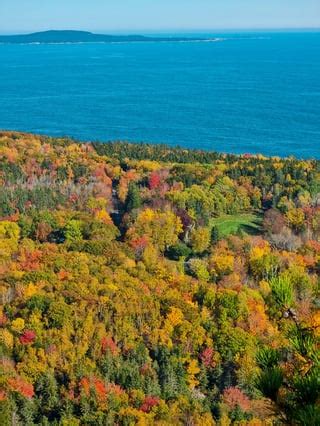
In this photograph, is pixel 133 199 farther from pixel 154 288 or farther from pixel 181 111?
pixel 181 111

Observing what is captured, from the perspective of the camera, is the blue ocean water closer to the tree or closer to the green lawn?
the green lawn

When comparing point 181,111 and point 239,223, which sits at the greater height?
point 181,111

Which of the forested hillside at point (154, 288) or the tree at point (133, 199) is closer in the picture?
the forested hillside at point (154, 288)

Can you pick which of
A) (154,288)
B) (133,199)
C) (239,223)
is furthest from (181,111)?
(154,288)

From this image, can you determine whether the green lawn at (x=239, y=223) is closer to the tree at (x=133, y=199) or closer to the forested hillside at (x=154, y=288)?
the forested hillside at (x=154, y=288)

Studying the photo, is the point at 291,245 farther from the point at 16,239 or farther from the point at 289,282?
the point at 289,282

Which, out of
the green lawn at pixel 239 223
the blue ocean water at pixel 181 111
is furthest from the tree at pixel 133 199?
the blue ocean water at pixel 181 111

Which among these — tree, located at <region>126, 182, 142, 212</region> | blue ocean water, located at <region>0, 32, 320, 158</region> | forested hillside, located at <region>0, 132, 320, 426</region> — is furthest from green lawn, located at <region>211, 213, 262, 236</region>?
blue ocean water, located at <region>0, 32, 320, 158</region>
